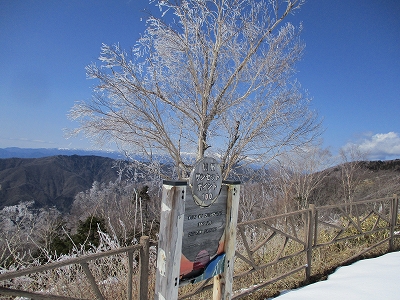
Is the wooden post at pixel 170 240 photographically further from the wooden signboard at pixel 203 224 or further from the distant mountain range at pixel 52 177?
the distant mountain range at pixel 52 177

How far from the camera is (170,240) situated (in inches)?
78.2

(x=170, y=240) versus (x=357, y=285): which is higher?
(x=170, y=240)

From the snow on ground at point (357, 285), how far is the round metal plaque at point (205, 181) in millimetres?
2211

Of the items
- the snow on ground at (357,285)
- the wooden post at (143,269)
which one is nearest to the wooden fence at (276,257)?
the wooden post at (143,269)

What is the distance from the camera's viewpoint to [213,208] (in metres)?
2.34

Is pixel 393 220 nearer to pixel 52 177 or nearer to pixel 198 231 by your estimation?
pixel 198 231

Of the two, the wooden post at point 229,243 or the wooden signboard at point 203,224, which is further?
the wooden post at point 229,243

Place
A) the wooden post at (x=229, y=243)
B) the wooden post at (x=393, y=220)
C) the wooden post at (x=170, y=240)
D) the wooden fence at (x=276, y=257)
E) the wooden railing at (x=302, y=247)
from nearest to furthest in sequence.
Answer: the wooden post at (x=170, y=240)
the wooden fence at (x=276, y=257)
the wooden post at (x=229, y=243)
the wooden railing at (x=302, y=247)
the wooden post at (x=393, y=220)

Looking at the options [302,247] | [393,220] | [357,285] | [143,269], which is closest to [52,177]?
[302,247]

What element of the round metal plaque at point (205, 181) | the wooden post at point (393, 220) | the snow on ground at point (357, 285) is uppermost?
the round metal plaque at point (205, 181)

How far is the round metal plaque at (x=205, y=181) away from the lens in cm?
214

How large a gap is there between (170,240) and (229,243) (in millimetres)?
749

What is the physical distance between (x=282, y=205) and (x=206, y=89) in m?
17.2

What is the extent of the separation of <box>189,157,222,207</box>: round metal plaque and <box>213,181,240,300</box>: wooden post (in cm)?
23
